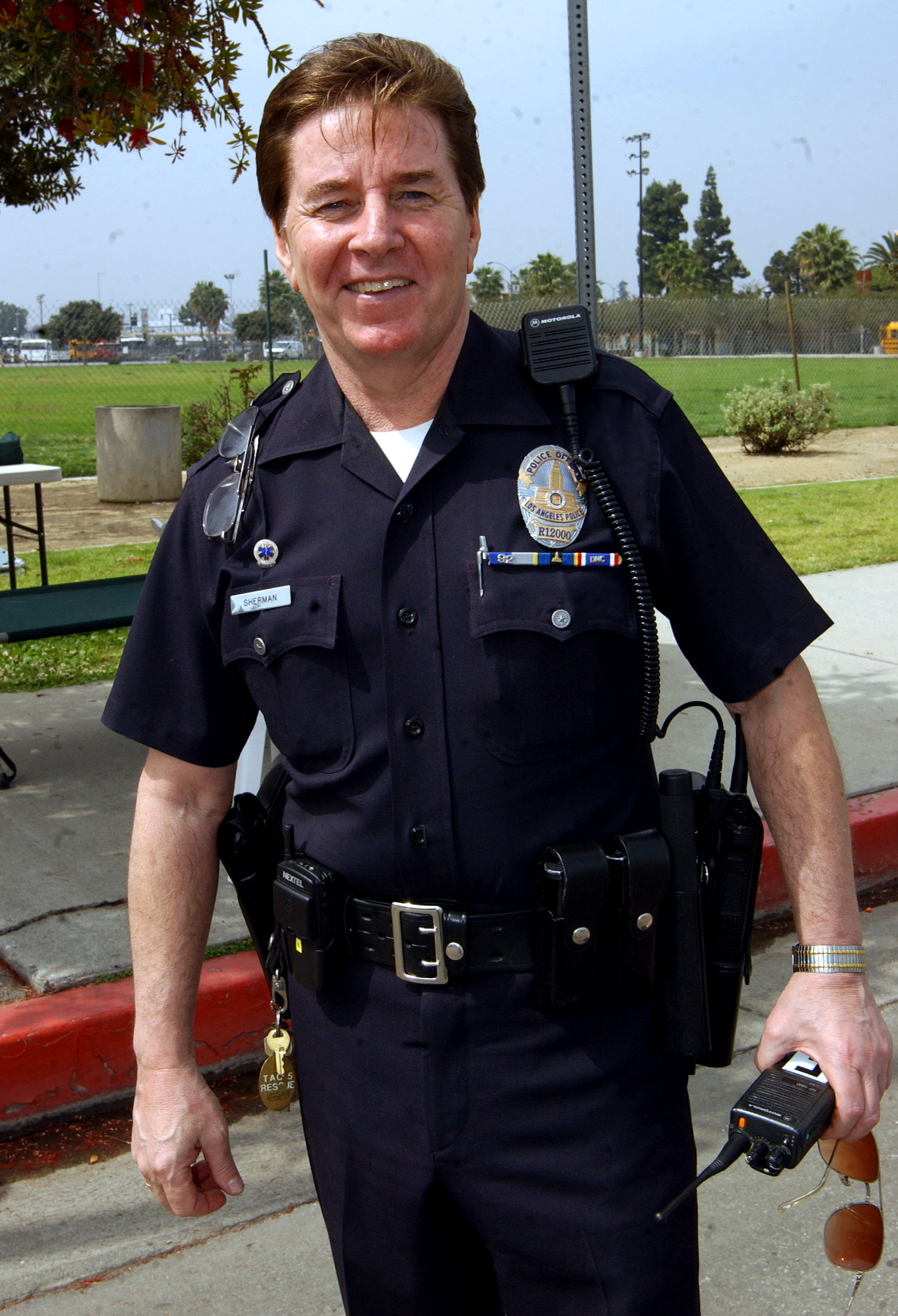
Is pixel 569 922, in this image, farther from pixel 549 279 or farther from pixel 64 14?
pixel 549 279

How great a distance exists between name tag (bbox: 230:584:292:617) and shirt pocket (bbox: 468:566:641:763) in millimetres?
244

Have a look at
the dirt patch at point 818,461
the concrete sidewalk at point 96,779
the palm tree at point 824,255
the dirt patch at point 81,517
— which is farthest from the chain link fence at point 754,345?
the palm tree at point 824,255

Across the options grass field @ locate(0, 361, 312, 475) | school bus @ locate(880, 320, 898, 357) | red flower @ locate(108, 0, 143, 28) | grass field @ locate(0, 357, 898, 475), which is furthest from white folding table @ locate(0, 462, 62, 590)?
school bus @ locate(880, 320, 898, 357)

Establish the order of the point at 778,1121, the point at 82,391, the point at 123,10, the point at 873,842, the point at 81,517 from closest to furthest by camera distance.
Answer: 1. the point at 778,1121
2. the point at 123,10
3. the point at 873,842
4. the point at 81,517
5. the point at 82,391

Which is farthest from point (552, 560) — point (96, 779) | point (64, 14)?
point (96, 779)

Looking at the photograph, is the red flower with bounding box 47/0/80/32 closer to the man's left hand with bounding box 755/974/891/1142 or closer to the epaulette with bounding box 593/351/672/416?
the epaulette with bounding box 593/351/672/416

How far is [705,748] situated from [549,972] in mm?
4108

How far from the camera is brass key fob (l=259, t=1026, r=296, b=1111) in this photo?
1.93 meters

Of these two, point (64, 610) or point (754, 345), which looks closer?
point (64, 610)

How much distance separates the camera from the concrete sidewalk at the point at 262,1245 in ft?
8.82

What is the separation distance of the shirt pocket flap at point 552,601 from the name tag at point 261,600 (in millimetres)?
244

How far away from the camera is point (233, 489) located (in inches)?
70.3

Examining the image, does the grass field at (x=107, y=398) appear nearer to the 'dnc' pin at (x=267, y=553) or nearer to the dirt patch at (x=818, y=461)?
the dirt patch at (x=818, y=461)

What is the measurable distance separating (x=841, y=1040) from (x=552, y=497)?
0.77m
